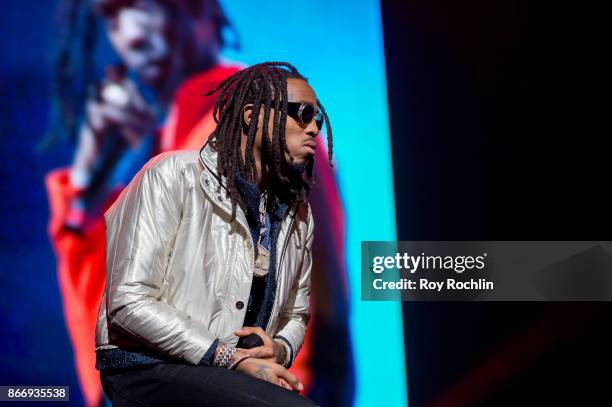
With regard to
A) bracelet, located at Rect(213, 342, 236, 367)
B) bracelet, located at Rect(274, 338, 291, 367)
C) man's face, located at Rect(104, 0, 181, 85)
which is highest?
man's face, located at Rect(104, 0, 181, 85)

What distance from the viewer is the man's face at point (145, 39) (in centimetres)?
289

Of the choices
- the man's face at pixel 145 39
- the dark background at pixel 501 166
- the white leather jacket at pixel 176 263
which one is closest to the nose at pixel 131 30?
the man's face at pixel 145 39

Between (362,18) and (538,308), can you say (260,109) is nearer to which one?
(362,18)

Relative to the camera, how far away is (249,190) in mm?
A: 1869

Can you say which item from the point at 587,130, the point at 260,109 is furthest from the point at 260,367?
the point at 587,130

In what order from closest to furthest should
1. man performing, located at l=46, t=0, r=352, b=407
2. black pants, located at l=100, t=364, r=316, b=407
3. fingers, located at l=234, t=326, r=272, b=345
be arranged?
black pants, located at l=100, t=364, r=316, b=407, fingers, located at l=234, t=326, r=272, b=345, man performing, located at l=46, t=0, r=352, b=407

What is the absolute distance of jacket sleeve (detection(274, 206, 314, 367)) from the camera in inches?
79.5

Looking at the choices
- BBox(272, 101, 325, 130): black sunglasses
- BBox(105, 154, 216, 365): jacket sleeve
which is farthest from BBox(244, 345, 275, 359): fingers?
BBox(272, 101, 325, 130): black sunglasses

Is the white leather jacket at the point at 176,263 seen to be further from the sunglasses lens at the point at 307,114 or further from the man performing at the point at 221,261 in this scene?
the sunglasses lens at the point at 307,114

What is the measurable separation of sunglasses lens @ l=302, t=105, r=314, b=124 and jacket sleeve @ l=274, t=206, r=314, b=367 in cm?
36

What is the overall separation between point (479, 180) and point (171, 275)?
69.0 inches

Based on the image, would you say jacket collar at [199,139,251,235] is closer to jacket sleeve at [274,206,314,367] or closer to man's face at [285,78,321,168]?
man's face at [285,78,321,168]

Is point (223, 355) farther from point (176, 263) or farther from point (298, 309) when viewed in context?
point (298, 309)

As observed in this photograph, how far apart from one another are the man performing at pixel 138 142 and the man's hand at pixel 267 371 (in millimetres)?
1309
